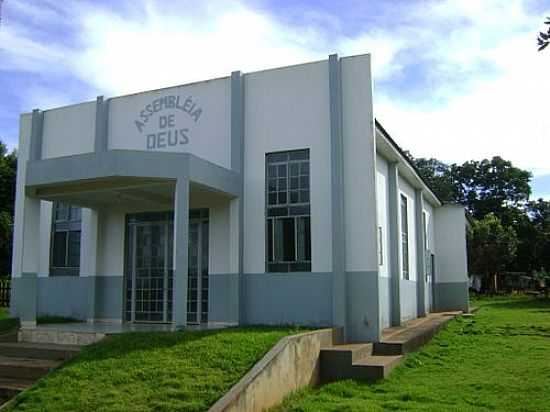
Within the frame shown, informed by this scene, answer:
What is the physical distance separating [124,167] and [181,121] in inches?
125

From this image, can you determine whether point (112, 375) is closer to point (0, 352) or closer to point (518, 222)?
point (0, 352)

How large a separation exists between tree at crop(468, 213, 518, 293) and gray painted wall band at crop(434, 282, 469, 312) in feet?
41.2

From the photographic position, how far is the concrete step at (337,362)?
367 inches

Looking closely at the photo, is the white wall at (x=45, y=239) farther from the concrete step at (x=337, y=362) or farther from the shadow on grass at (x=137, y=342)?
the concrete step at (x=337, y=362)

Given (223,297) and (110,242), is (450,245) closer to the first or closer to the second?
(223,297)

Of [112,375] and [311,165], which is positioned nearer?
A: [112,375]

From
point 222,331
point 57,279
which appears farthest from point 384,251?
point 57,279

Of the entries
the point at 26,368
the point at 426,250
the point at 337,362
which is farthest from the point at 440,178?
the point at 26,368

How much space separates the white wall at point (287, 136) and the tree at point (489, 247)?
79.6 ft

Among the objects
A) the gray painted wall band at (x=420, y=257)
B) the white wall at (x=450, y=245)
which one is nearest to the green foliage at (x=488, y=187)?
the white wall at (x=450, y=245)

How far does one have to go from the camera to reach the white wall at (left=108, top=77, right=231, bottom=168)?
489 inches

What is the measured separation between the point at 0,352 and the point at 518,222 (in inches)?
1664

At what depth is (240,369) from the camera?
7.65m

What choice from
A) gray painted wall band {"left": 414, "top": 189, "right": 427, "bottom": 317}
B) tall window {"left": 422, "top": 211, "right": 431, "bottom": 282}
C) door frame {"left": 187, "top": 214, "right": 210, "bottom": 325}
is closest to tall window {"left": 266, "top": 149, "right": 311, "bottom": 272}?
door frame {"left": 187, "top": 214, "right": 210, "bottom": 325}
